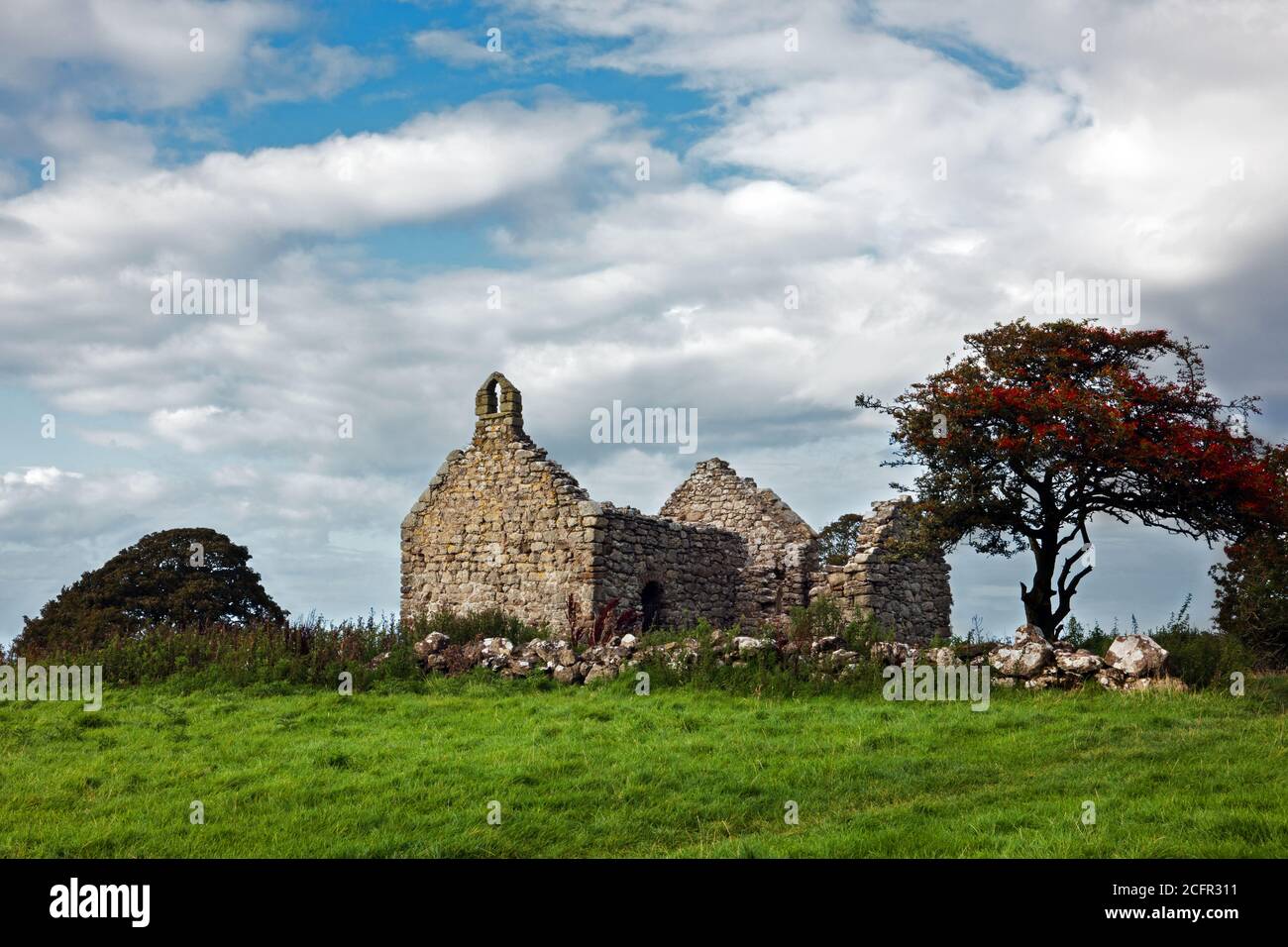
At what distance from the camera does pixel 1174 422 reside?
20.2 meters

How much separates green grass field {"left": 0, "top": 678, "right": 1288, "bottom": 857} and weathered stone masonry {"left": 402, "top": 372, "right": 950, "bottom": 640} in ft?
25.3

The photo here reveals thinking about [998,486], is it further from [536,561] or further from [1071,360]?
[536,561]

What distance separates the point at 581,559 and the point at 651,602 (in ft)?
9.47

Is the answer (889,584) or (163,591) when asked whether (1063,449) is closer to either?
(889,584)

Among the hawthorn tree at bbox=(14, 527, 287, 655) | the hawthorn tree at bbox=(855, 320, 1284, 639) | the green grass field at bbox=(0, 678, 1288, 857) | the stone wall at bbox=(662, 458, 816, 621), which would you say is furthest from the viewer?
the hawthorn tree at bbox=(14, 527, 287, 655)

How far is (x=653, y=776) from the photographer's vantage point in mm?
11242

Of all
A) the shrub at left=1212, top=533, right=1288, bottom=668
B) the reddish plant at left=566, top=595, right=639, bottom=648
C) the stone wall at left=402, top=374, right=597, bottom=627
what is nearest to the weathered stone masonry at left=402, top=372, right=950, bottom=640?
the stone wall at left=402, top=374, right=597, bottom=627

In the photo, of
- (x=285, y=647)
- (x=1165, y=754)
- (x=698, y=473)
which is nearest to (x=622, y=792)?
(x=1165, y=754)

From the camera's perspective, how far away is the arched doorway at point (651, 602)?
2512 centimetres

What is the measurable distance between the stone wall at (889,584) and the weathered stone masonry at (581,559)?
5 cm

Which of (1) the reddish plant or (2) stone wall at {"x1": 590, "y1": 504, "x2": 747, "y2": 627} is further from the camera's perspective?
(2) stone wall at {"x1": 590, "y1": 504, "x2": 747, "y2": 627}

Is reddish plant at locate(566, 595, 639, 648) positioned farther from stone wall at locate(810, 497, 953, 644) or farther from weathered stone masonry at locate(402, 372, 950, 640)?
stone wall at locate(810, 497, 953, 644)

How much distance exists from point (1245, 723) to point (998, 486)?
8.06 m

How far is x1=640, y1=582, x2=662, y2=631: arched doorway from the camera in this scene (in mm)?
25125
